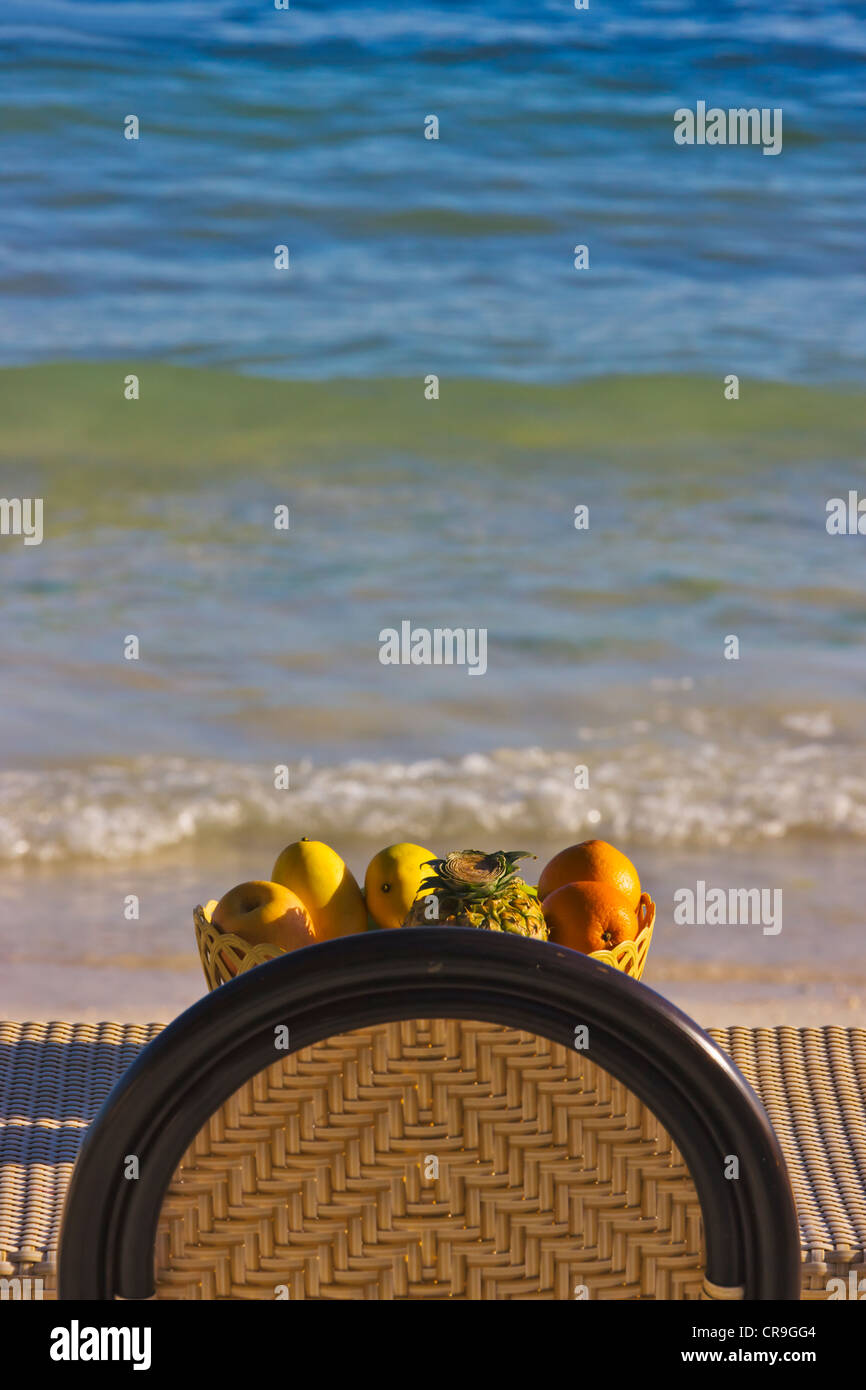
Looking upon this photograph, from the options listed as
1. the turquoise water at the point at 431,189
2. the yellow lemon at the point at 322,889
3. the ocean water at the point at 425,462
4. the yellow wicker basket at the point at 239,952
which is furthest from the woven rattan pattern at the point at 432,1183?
the turquoise water at the point at 431,189

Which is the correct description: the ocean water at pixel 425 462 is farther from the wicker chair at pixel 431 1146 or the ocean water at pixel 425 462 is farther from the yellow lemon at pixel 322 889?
the wicker chair at pixel 431 1146

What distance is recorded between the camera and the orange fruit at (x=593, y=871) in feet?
4.61

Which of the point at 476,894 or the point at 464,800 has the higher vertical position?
the point at 464,800

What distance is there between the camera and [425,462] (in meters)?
6.86

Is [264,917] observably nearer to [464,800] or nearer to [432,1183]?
[432,1183]

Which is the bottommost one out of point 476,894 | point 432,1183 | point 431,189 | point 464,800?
point 432,1183

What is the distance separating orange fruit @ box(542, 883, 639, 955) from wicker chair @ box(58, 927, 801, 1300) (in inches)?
23.6

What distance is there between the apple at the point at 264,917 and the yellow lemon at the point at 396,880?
0.07m

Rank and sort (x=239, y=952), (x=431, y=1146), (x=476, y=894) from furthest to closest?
(x=239, y=952) → (x=476, y=894) → (x=431, y=1146)

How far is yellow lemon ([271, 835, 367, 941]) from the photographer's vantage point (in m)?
1.43

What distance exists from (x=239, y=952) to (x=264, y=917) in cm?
4

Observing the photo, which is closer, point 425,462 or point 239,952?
point 239,952

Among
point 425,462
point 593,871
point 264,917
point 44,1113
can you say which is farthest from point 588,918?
point 425,462
